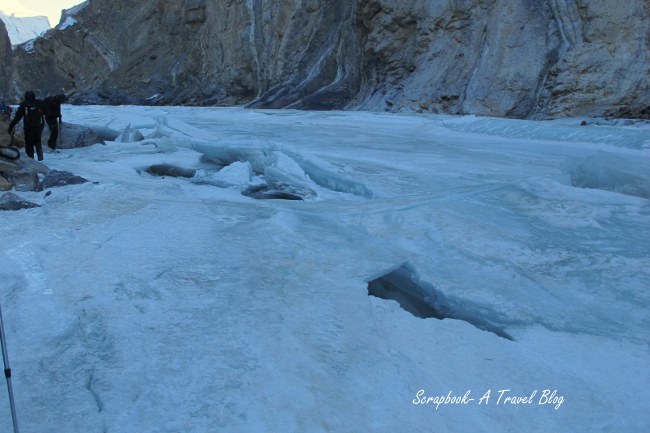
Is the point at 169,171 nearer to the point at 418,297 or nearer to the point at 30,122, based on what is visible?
the point at 30,122

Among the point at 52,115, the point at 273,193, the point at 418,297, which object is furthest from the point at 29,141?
the point at 418,297

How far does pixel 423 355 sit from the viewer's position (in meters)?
2.06

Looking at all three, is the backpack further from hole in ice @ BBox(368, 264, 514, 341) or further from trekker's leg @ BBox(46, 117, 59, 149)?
hole in ice @ BBox(368, 264, 514, 341)

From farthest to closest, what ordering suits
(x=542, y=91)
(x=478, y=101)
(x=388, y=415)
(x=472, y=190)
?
(x=478, y=101) < (x=542, y=91) < (x=472, y=190) < (x=388, y=415)

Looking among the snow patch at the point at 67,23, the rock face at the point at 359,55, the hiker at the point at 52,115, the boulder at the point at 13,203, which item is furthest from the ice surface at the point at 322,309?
the snow patch at the point at 67,23

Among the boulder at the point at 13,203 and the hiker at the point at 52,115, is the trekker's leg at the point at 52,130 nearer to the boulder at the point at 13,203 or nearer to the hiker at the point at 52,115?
the hiker at the point at 52,115

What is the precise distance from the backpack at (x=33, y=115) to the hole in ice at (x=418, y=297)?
5.41 meters

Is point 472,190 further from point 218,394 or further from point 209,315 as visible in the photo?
point 218,394

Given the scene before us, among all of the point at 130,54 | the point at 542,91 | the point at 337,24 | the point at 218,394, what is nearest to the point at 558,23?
the point at 542,91

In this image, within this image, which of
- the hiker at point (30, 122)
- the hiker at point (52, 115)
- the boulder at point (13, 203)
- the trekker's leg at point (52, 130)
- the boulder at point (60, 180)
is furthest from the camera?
the trekker's leg at point (52, 130)

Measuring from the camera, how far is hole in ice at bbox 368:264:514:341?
8.21 feet

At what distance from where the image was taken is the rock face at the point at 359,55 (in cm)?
1245

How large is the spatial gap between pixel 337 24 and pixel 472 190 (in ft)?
64.6

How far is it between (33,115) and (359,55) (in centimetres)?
1593
